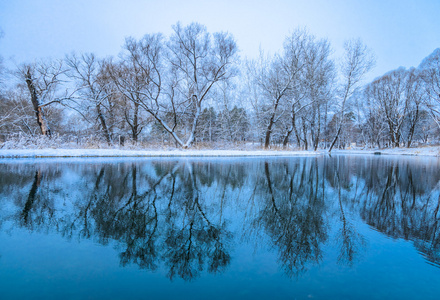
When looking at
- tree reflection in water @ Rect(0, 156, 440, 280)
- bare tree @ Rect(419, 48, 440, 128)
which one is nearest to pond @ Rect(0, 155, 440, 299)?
tree reflection in water @ Rect(0, 156, 440, 280)

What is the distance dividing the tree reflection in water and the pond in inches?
0.9

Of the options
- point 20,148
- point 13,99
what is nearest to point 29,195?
point 20,148

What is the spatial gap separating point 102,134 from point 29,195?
72.5 ft

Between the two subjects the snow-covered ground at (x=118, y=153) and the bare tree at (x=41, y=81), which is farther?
the bare tree at (x=41, y=81)

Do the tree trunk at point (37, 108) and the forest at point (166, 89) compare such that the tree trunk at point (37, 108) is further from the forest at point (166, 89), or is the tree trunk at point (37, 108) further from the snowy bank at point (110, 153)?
the snowy bank at point (110, 153)

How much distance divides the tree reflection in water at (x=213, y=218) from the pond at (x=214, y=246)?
0.07 feet

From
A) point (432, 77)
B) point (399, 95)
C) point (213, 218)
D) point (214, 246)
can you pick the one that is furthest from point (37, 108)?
point (399, 95)

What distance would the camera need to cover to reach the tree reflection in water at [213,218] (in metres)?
3.05

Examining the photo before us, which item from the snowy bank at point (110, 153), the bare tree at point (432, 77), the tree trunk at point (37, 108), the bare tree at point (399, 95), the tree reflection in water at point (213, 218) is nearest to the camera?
the tree reflection in water at point (213, 218)

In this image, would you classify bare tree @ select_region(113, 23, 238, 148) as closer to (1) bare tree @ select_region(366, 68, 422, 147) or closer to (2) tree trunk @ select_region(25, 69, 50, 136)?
(2) tree trunk @ select_region(25, 69, 50, 136)

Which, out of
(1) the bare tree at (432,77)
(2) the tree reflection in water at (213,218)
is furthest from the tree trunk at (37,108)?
(1) the bare tree at (432,77)

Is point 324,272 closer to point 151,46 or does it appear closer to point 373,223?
point 373,223

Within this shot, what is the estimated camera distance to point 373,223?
4316mm

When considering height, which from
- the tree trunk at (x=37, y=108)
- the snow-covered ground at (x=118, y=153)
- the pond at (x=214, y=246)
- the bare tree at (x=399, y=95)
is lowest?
the pond at (x=214, y=246)
